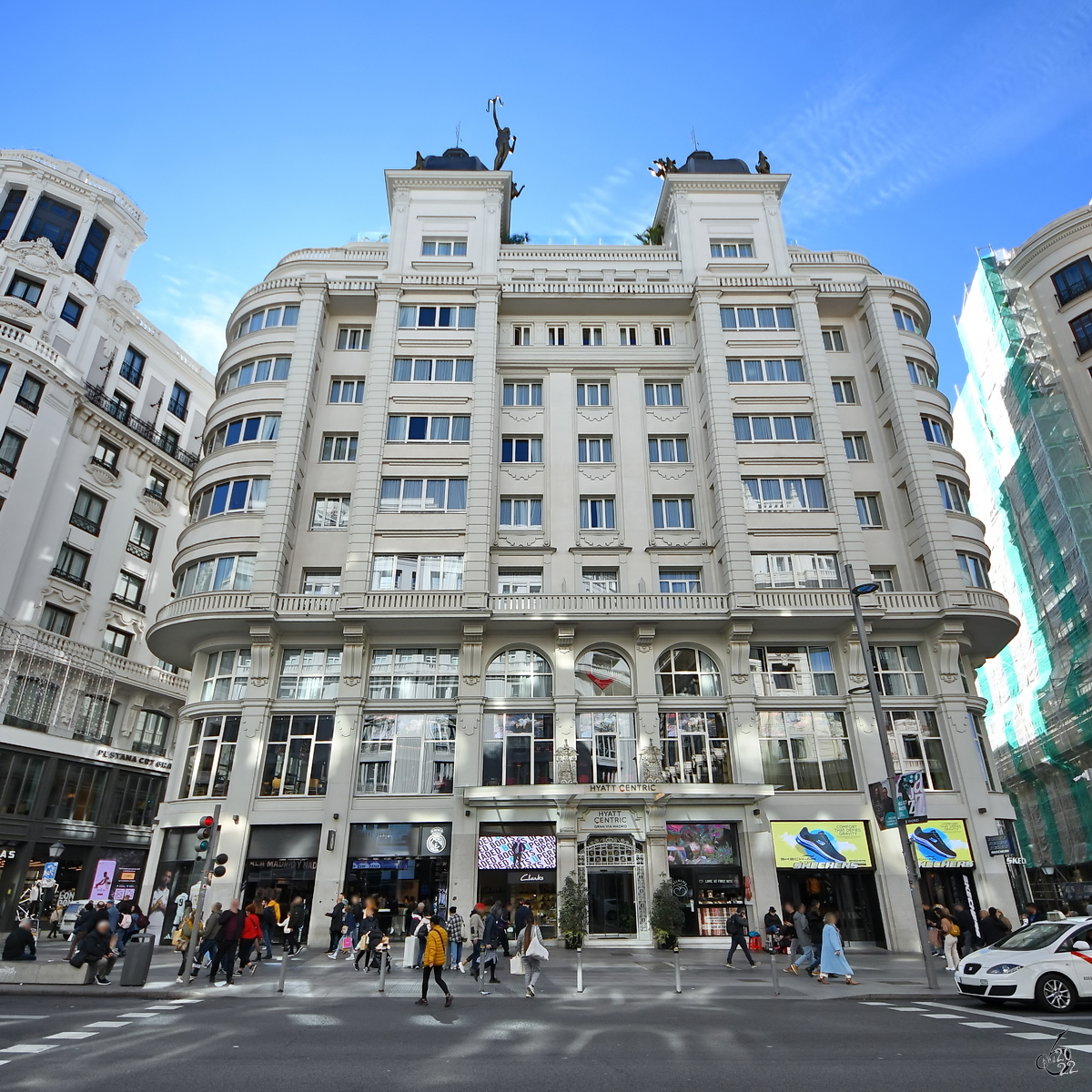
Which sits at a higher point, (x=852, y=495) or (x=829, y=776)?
(x=852, y=495)

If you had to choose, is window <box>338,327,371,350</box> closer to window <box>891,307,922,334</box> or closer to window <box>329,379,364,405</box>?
window <box>329,379,364,405</box>

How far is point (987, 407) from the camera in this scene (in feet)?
180

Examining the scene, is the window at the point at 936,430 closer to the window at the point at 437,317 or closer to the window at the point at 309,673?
the window at the point at 437,317

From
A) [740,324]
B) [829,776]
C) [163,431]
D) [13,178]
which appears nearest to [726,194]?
[740,324]

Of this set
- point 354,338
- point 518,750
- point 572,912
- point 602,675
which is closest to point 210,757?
point 518,750

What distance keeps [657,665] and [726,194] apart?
28.2 metres

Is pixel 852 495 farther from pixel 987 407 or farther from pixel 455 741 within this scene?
pixel 987 407

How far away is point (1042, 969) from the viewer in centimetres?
1302

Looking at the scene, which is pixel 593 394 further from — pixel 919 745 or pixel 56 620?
pixel 56 620

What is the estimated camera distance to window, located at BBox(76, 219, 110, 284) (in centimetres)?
4534

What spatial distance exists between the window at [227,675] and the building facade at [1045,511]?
40.5 m

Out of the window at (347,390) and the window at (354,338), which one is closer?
the window at (347,390)

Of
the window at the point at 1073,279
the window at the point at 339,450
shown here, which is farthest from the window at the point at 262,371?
the window at the point at 1073,279

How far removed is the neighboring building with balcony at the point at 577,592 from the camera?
90.3 ft
